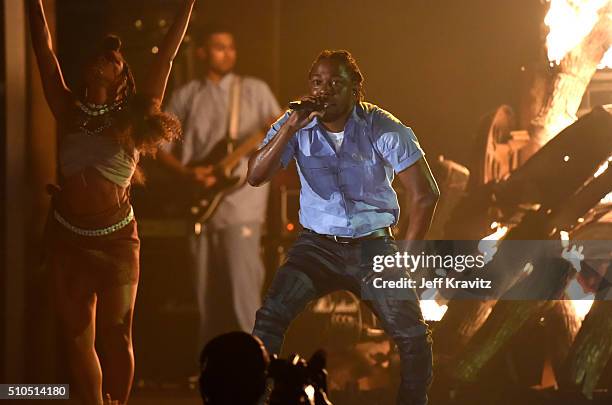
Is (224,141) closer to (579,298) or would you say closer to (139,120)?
(139,120)

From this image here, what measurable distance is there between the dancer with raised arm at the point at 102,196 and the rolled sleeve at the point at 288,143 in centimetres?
54

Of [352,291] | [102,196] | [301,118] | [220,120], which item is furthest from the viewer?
[220,120]

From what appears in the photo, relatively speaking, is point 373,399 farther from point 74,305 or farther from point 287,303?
point 74,305

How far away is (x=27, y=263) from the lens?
5.62 meters

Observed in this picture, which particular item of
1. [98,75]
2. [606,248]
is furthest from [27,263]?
[606,248]

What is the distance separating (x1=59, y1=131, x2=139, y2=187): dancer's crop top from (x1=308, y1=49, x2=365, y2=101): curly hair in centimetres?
104

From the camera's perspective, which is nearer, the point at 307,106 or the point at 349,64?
the point at 307,106

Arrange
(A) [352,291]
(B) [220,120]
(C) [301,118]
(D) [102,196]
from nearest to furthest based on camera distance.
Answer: (C) [301,118] → (A) [352,291] → (D) [102,196] → (B) [220,120]

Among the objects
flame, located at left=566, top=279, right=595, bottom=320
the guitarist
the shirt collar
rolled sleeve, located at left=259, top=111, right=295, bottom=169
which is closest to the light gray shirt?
the guitarist

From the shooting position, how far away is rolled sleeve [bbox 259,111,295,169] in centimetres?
511

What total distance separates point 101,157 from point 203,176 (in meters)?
0.53

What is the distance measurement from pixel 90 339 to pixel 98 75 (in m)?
1.36

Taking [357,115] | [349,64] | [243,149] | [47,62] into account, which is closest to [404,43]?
[349,64]

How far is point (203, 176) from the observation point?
5473 mm
